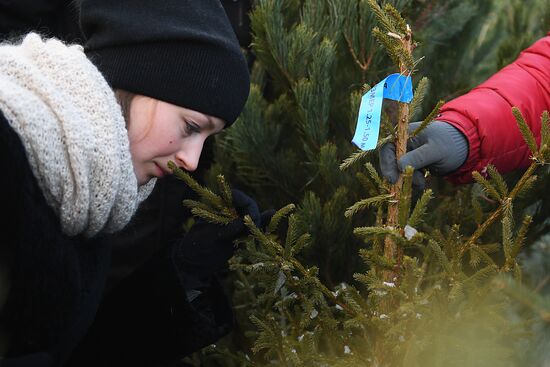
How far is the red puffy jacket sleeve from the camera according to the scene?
6.46 ft

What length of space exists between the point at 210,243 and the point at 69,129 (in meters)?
0.64

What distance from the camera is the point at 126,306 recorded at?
2.02 meters

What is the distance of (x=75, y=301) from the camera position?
1.55 meters

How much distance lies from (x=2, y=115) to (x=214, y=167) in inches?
42.8

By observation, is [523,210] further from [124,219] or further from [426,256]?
[124,219]

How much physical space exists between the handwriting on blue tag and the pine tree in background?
0.03 m

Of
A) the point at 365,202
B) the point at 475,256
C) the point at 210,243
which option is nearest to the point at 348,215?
the point at 365,202

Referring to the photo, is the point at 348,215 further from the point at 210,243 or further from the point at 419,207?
the point at 210,243

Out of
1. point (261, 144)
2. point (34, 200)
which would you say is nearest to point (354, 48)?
point (261, 144)

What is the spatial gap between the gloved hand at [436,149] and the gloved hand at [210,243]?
0.38 meters

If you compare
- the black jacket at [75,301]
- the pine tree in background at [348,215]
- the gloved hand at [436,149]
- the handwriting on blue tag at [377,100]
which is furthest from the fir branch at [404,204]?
the black jacket at [75,301]

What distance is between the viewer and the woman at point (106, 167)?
1.37 m

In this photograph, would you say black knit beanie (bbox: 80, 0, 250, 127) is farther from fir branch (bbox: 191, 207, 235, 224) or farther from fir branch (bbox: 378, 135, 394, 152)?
fir branch (bbox: 378, 135, 394, 152)

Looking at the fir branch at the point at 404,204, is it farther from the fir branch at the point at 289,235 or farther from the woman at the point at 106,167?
the woman at the point at 106,167
